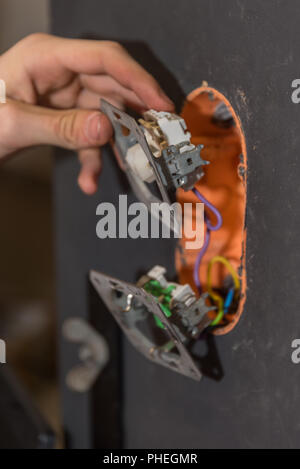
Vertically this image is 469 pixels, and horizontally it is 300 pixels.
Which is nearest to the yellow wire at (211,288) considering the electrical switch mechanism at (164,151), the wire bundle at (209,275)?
the wire bundle at (209,275)

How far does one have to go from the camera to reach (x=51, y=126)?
2.26 feet

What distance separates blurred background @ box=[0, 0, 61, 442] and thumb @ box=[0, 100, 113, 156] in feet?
4.39

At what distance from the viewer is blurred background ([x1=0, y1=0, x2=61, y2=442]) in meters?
2.24

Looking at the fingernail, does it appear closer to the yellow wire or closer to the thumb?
the thumb

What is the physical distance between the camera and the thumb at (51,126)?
2.16 feet

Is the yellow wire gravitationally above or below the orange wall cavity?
below

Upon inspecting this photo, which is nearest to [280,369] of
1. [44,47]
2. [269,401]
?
[269,401]

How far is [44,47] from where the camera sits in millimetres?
733

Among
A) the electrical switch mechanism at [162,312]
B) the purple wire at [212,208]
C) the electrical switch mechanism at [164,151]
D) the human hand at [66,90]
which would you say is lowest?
the electrical switch mechanism at [162,312]

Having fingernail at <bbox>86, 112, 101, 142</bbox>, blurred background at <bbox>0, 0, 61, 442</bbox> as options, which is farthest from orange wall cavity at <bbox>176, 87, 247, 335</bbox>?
blurred background at <bbox>0, 0, 61, 442</bbox>

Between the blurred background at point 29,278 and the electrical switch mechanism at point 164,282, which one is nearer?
the electrical switch mechanism at point 164,282

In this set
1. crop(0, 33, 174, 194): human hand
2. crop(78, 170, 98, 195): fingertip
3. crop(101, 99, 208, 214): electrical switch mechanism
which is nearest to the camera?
crop(101, 99, 208, 214): electrical switch mechanism

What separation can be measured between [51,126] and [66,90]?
0.14m

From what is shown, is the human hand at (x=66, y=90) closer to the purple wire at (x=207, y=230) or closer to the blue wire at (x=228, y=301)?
the purple wire at (x=207, y=230)
